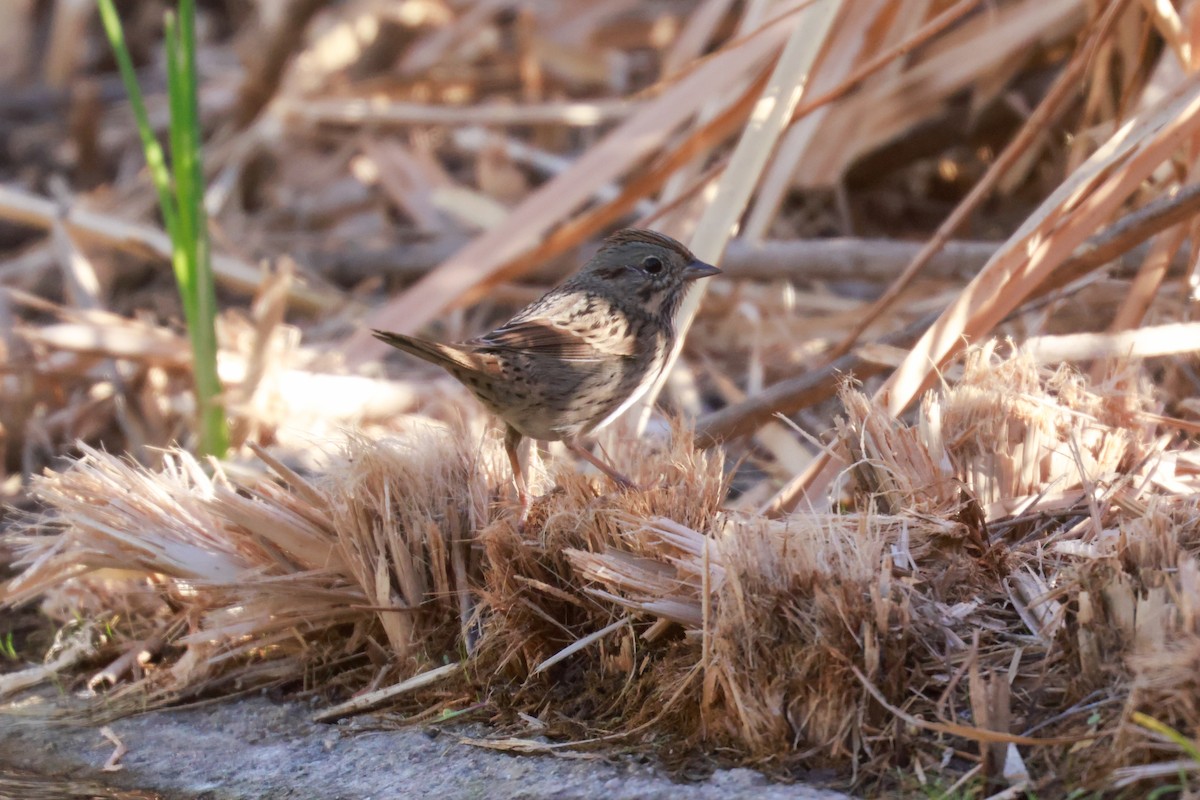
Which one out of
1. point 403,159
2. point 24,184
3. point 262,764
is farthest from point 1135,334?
point 24,184

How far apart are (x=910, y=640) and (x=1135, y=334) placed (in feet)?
4.48

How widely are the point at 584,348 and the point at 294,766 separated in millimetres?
1475

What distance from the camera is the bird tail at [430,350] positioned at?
9.70ft

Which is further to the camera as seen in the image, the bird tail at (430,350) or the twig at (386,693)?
the bird tail at (430,350)

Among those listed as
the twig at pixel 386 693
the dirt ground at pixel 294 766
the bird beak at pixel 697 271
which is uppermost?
the bird beak at pixel 697 271

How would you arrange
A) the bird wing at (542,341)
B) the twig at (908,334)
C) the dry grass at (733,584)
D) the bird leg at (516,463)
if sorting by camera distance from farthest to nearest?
1. the bird wing at (542,341)
2. the twig at (908,334)
3. the bird leg at (516,463)
4. the dry grass at (733,584)

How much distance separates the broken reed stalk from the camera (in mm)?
3777

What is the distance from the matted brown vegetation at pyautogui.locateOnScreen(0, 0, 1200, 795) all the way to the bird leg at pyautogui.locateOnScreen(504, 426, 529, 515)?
0.17ft

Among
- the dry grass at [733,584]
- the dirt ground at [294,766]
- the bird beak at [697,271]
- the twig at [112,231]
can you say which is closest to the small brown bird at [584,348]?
the bird beak at [697,271]

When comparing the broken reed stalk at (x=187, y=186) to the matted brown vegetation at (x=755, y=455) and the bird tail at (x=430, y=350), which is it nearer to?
the matted brown vegetation at (x=755, y=455)

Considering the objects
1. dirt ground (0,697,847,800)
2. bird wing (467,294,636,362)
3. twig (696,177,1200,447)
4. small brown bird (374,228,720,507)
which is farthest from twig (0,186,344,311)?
dirt ground (0,697,847,800)

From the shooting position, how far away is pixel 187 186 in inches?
150

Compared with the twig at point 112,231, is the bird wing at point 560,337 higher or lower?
lower

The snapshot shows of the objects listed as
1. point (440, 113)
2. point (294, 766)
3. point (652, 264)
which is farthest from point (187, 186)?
point (440, 113)
